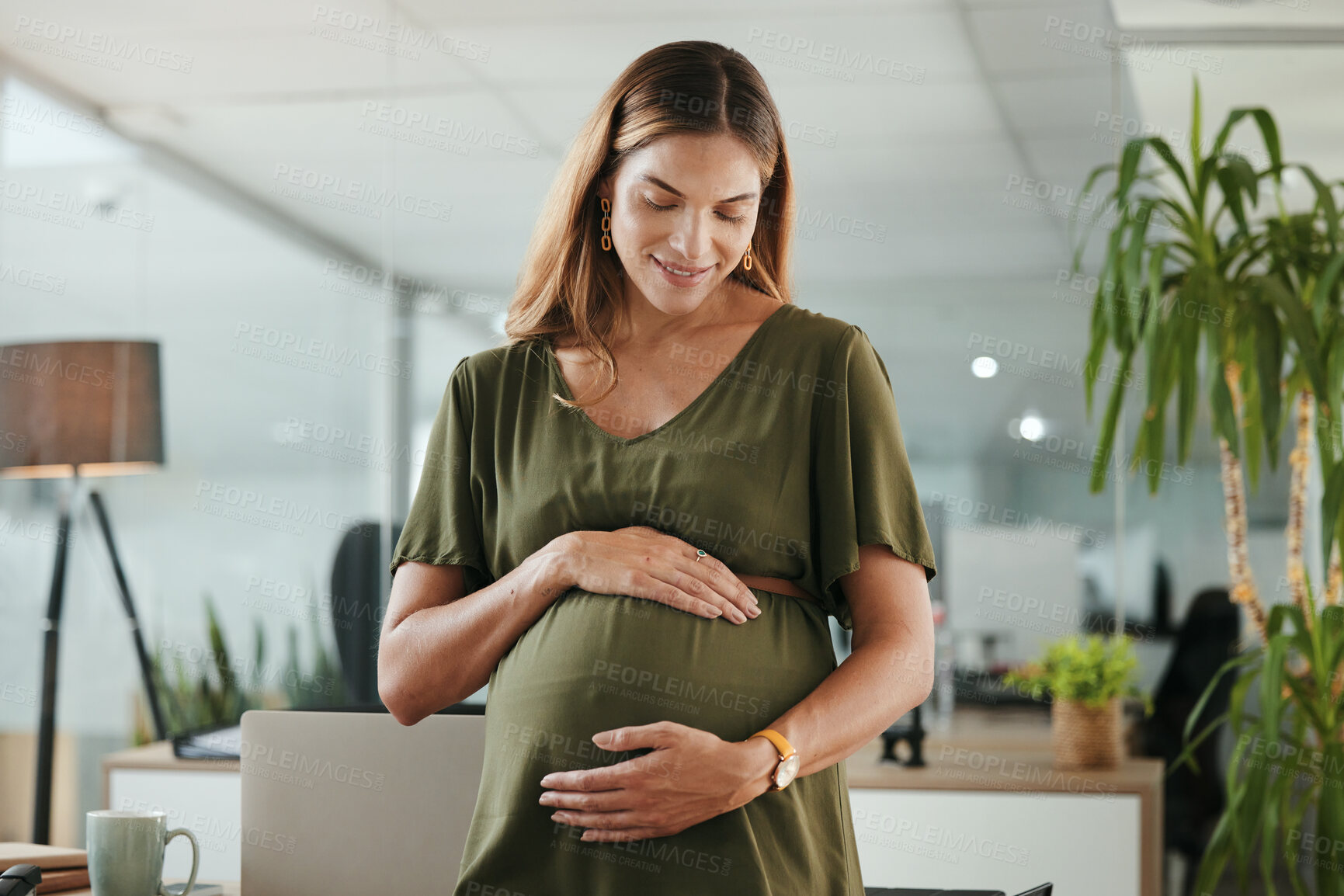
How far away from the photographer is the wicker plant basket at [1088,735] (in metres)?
3.00

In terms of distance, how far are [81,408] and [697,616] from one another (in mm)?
2875

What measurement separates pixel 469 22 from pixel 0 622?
7.78 feet

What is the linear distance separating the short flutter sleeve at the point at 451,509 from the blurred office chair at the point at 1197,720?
2579 millimetres

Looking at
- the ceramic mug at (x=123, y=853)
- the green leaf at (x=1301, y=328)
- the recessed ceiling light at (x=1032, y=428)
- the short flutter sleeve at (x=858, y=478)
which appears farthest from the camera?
the recessed ceiling light at (x=1032, y=428)

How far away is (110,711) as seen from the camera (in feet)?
12.8

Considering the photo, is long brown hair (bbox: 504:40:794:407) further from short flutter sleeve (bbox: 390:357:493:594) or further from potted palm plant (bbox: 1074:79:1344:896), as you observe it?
potted palm plant (bbox: 1074:79:1344:896)

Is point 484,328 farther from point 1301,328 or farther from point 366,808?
point 366,808

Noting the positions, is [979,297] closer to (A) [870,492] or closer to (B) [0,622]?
(A) [870,492]

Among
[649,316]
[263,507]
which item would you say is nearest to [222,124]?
[263,507]

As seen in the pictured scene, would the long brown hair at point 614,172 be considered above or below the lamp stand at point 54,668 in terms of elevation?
above

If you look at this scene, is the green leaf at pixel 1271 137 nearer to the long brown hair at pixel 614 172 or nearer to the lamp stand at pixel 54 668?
the long brown hair at pixel 614 172

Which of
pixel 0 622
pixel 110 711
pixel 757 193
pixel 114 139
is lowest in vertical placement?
pixel 110 711

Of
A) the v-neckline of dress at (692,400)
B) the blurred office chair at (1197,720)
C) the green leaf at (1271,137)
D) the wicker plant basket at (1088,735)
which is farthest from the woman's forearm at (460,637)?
the blurred office chair at (1197,720)

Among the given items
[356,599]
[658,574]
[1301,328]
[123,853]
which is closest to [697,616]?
[658,574]
